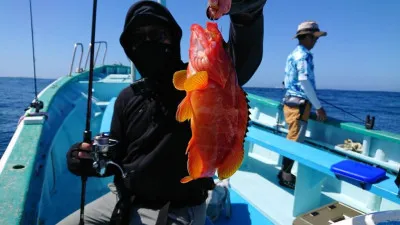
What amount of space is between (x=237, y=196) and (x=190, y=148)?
2.45 m

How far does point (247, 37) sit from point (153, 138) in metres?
0.97

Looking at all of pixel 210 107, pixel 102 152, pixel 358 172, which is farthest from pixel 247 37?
pixel 358 172

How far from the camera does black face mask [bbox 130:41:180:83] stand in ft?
6.80

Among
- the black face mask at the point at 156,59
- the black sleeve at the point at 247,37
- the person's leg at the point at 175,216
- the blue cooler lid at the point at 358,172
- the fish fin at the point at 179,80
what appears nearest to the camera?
the fish fin at the point at 179,80

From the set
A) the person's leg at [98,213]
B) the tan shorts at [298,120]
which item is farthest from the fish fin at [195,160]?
the tan shorts at [298,120]

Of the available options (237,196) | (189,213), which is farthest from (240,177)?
(189,213)

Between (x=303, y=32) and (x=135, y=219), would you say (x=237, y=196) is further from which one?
(x=303, y=32)

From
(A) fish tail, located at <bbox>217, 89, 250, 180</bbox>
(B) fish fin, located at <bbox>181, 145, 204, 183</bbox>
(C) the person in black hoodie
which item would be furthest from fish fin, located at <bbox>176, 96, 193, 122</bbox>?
(C) the person in black hoodie

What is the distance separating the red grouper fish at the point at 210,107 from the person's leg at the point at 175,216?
692 millimetres

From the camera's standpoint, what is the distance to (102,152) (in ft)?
6.27

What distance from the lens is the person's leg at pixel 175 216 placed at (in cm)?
190

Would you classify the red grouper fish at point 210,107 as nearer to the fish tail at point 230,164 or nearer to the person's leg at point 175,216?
the fish tail at point 230,164

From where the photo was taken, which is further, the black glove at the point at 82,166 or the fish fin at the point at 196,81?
the black glove at the point at 82,166

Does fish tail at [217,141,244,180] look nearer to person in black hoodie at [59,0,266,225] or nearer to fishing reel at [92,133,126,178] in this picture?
person in black hoodie at [59,0,266,225]
